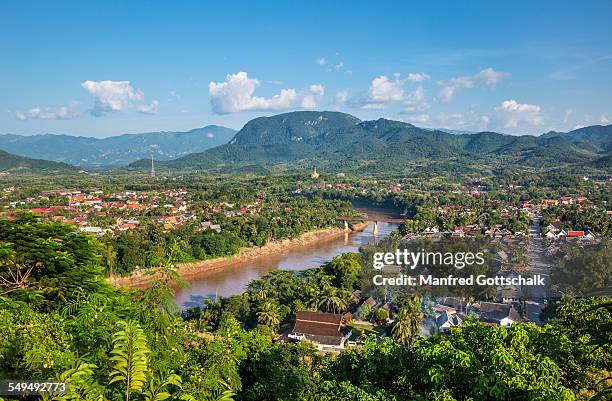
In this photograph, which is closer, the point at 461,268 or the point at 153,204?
the point at 461,268

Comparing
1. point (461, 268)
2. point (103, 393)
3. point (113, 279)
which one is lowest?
point (113, 279)

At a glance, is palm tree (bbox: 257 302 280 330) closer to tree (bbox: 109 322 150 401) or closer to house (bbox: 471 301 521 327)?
house (bbox: 471 301 521 327)

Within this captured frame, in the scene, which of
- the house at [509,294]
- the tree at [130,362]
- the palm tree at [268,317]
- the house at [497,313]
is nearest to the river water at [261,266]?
the palm tree at [268,317]

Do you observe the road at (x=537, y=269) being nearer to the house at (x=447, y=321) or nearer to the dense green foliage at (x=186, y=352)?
the house at (x=447, y=321)

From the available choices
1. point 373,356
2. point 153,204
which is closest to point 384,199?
point 153,204

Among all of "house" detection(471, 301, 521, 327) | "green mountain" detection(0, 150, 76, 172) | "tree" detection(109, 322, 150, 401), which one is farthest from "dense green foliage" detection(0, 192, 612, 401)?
"green mountain" detection(0, 150, 76, 172)

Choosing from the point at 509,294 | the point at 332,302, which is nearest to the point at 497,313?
the point at 509,294

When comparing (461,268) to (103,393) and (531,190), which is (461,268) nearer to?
(103,393)
